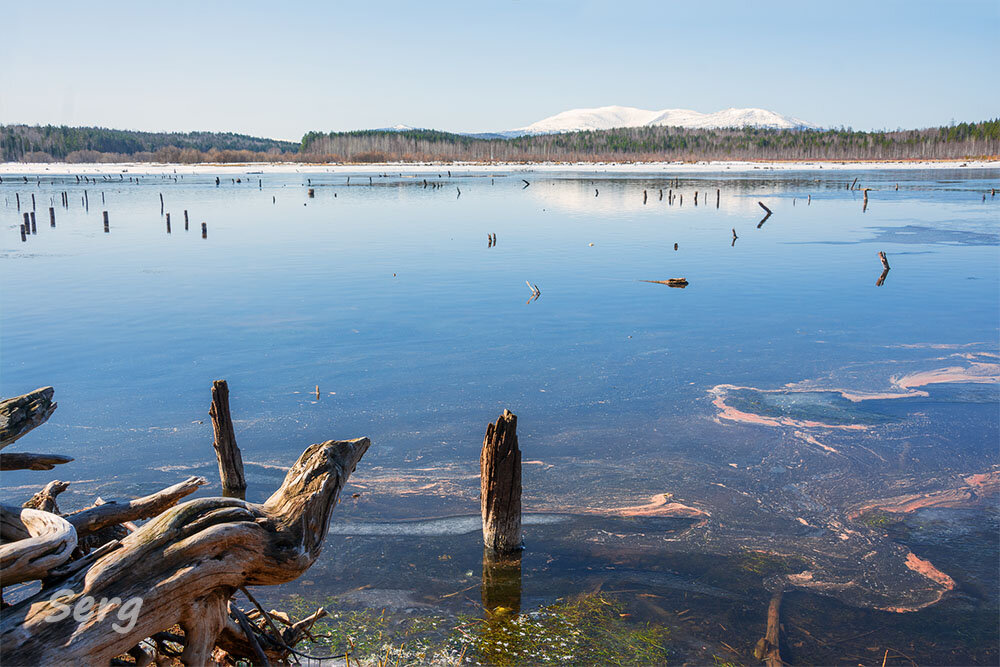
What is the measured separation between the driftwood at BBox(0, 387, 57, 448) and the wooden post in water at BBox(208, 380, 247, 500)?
473cm

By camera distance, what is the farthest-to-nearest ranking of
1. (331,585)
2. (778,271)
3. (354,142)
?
1. (354,142)
2. (778,271)
3. (331,585)

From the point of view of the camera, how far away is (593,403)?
42.4 ft

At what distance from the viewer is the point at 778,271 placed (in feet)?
90.9

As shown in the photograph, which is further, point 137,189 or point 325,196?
point 137,189

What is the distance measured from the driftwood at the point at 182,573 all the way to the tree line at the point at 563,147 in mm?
161119

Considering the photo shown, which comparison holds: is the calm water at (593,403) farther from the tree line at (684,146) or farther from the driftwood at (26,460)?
the tree line at (684,146)

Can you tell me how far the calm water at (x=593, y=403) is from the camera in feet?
24.7

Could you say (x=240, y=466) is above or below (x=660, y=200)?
below

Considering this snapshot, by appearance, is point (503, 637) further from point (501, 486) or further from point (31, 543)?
point (31, 543)

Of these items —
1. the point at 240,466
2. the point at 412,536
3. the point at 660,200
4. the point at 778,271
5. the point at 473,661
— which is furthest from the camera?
the point at 660,200

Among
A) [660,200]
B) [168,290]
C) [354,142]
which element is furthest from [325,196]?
[354,142]

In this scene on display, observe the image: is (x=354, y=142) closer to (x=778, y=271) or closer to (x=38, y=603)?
(x=778, y=271)

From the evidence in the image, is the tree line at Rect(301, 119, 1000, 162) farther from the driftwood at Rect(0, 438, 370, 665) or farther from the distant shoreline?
the driftwood at Rect(0, 438, 370, 665)

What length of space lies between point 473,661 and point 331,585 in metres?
1.94
